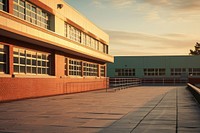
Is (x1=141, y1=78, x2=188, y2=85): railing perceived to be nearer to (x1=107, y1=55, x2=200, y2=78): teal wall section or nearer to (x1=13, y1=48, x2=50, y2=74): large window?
(x1=107, y1=55, x2=200, y2=78): teal wall section

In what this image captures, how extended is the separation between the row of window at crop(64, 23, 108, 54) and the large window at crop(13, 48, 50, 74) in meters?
5.27

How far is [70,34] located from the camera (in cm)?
3397

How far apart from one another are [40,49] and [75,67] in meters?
10.5

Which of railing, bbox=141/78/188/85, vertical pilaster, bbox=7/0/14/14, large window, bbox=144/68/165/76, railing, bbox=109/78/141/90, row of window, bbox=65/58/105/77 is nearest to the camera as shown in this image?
vertical pilaster, bbox=7/0/14/14

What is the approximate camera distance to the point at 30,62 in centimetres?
2520

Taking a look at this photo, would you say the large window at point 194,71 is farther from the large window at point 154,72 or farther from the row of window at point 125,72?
the row of window at point 125,72

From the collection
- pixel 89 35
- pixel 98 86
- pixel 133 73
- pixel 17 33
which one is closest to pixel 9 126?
pixel 17 33

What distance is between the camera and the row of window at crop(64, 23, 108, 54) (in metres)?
33.1

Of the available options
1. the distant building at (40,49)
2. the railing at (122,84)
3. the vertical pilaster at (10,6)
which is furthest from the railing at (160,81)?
the vertical pilaster at (10,6)

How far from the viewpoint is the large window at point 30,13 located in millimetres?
22734

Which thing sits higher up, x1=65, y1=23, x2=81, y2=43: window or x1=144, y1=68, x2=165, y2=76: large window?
x1=65, y1=23, x2=81, y2=43: window

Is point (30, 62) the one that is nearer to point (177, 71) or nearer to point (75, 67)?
point (75, 67)

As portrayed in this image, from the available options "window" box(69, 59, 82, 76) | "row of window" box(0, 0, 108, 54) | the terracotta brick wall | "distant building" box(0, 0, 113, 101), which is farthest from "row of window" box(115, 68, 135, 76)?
"row of window" box(0, 0, 108, 54)

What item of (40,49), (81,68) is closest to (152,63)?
(81,68)
